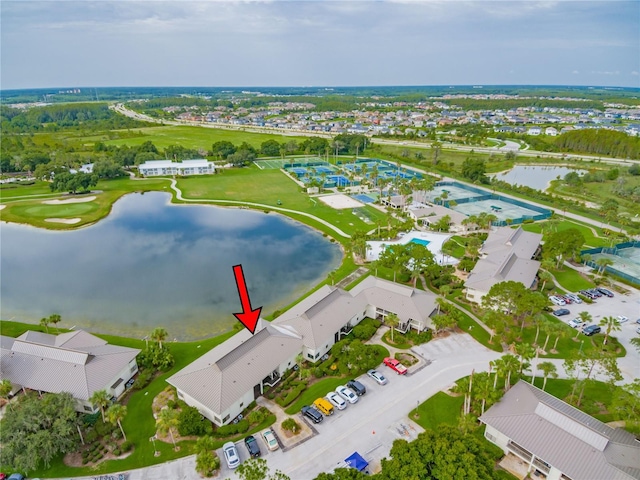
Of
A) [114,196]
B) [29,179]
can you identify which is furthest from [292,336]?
[29,179]

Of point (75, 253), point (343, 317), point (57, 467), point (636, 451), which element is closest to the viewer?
point (636, 451)

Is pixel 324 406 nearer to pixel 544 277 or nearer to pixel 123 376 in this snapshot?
pixel 123 376

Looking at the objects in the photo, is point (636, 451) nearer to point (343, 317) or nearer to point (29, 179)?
point (343, 317)

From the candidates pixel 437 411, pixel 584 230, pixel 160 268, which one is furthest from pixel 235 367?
pixel 584 230

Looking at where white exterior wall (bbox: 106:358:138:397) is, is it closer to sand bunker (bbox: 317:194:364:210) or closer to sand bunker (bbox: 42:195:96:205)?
sand bunker (bbox: 317:194:364:210)

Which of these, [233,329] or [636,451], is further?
[233,329]

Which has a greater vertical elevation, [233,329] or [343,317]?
[343,317]

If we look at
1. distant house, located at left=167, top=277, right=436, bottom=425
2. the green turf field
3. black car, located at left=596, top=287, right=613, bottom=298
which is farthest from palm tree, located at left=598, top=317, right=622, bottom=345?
the green turf field

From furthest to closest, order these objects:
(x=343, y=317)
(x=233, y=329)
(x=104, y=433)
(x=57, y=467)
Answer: (x=233, y=329), (x=343, y=317), (x=104, y=433), (x=57, y=467)
